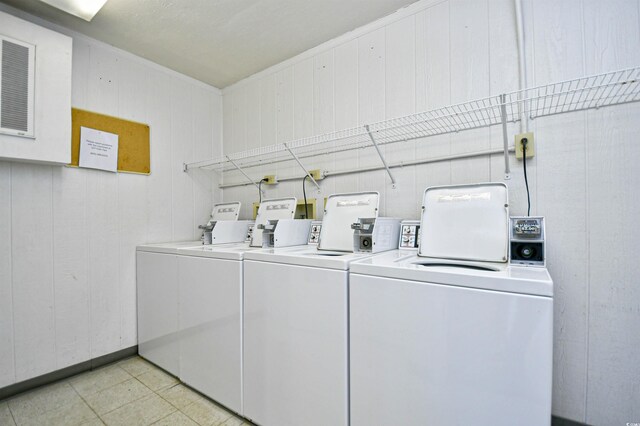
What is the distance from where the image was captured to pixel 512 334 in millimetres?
876

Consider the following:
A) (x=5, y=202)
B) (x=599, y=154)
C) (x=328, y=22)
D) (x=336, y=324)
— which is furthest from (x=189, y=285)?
(x=599, y=154)

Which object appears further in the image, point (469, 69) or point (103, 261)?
point (103, 261)

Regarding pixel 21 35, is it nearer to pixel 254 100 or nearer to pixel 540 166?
pixel 254 100

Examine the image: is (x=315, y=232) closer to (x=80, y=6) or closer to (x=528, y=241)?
(x=528, y=241)

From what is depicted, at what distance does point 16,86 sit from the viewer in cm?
167

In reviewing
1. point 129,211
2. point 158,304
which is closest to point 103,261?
point 129,211

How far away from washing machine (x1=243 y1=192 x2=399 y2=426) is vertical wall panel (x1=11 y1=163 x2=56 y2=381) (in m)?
1.46

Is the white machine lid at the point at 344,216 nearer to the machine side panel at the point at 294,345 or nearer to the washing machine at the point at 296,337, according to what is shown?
the washing machine at the point at 296,337

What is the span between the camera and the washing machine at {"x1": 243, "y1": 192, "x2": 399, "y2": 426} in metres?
1.21

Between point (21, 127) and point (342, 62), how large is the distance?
2.07 meters

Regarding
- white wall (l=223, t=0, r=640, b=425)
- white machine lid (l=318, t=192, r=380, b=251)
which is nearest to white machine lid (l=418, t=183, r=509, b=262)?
white wall (l=223, t=0, r=640, b=425)

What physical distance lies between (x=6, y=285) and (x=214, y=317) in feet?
4.34

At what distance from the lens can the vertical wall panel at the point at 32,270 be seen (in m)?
1.80

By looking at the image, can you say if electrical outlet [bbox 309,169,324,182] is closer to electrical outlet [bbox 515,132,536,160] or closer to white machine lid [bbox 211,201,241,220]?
white machine lid [bbox 211,201,241,220]
